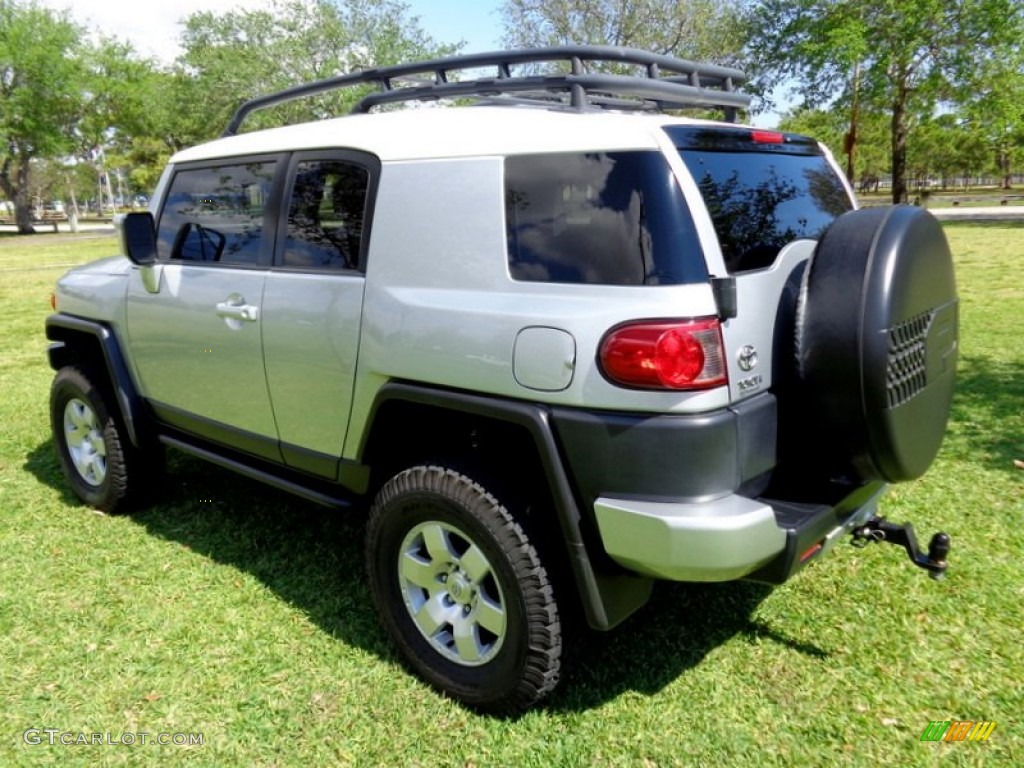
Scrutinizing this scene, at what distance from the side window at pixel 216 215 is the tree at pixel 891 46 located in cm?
2572

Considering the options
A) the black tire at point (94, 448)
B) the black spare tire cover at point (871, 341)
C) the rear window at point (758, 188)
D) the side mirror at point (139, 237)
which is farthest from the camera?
the black tire at point (94, 448)

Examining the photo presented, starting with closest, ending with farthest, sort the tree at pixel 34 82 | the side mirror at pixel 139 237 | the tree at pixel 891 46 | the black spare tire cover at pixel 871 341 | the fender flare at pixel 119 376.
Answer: the black spare tire cover at pixel 871 341 → the side mirror at pixel 139 237 → the fender flare at pixel 119 376 → the tree at pixel 891 46 → the tree at pixel 34 82

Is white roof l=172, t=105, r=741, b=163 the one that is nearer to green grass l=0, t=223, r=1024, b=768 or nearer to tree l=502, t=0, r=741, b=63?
green grass l=0, t=223, r=1024, b=768

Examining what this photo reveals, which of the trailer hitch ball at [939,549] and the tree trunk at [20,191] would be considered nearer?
the trailer hitch ball at [939,549]

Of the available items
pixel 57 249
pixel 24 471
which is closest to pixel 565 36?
pixel 57 249

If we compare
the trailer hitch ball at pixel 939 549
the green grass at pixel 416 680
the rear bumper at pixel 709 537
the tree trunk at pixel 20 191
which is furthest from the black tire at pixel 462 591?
the tree trunk at pixel 20 191

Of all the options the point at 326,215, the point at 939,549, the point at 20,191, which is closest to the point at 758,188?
the point at 939,549

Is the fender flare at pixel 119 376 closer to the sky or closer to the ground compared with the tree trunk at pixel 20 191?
closer to the ground

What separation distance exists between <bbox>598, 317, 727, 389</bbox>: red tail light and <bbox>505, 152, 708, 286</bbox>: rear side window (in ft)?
0.45

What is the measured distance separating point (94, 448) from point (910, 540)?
156 inches

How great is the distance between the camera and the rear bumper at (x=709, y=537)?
6.80 ft

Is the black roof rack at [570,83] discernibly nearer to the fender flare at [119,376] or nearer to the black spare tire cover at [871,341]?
the black spare tire cover at [871,341]

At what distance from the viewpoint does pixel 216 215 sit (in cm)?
349

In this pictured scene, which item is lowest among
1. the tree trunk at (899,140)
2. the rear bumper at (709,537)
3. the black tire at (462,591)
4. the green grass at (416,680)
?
the green grass at (416,680)
